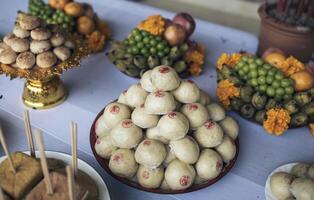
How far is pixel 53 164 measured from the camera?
63 centimetres

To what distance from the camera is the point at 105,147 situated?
0.71 metres

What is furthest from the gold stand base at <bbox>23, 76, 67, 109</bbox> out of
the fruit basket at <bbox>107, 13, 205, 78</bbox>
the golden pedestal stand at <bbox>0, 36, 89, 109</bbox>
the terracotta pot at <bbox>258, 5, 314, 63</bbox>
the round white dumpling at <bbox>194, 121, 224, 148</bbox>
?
the terracotta pot at <bbox>258, 5, 314, 63</bbox>

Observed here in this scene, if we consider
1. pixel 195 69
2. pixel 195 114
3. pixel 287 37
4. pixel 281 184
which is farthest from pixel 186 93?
pixel 287 37

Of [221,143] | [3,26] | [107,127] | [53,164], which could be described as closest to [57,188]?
[53,164]

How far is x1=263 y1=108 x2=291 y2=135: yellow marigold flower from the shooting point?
85 cm

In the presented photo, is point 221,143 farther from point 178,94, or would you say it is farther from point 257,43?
point 257,43

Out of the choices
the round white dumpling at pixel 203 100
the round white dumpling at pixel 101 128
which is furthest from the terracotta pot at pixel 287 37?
the round white dumpling at pixel 101 128

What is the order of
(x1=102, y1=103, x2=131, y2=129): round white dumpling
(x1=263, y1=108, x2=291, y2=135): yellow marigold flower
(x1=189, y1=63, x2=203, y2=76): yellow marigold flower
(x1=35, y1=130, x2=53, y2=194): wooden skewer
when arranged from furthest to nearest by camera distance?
(x1=189, y1=63, x2=203, y2=76): yellow marigold flower → (x1=263, y1=108, x2=291, y2=135): yellow marigold flower → (x1=102, y1=103, x2=131, y2=129): round white dumpling → (x1=35, y1=130, x2=53, y2=194): wooden skewer

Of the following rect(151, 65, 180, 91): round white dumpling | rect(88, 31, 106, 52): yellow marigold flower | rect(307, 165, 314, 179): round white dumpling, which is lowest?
rect(307, 165, 314, 179): round white dumpling

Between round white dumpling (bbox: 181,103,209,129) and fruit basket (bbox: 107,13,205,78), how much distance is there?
31cm

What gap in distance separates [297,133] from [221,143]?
0.30 meters

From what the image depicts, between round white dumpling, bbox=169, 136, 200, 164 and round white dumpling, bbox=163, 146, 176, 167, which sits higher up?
round white dumpling, bbox=169, 136, 200, 164

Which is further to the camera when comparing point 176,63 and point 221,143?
point 176,63

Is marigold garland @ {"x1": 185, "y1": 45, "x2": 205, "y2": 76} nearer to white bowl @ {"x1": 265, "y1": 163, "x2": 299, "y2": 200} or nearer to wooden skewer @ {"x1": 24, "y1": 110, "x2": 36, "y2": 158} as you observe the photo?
white bowl @ {"x1": 265, "y1": 163, "x2": 299, "y2": 200}
